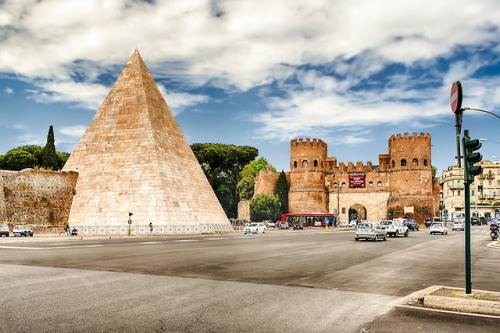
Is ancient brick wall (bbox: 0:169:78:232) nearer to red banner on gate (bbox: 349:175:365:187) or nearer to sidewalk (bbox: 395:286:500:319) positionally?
sidewalk (bbox: 395:286:500:319)

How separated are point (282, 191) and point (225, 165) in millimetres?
11123

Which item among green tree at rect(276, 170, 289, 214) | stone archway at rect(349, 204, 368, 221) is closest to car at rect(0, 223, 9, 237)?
green tree at rect(276, 170, 289, 214)

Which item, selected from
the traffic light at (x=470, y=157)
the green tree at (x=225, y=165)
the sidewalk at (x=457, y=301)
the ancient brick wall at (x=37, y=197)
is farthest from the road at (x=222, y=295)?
the green tree at (x=225, y=165)

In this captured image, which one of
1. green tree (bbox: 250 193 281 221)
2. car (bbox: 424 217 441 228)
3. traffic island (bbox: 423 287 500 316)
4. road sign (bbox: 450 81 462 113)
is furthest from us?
green tree (bbox: 250 193 281 221)

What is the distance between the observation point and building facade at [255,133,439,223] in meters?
73.6

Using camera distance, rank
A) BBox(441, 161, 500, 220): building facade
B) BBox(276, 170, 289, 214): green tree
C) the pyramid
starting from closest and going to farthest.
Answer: the pyramid, BBox(276, 170, 289, 214): green tree, BBox(441, 161, 500, 220): building facade

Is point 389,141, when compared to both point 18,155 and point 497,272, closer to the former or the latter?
point 18,155

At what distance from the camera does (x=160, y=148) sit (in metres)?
39.0

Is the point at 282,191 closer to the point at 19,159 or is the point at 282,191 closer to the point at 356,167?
the point at 356,167

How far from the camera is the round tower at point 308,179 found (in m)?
77.9

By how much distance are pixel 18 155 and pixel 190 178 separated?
44199 millimetres

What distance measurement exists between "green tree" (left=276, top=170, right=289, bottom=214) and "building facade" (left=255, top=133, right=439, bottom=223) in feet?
3.13

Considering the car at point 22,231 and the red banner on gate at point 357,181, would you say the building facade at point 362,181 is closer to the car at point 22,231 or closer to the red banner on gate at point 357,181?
the red banner on gate at point 357,181

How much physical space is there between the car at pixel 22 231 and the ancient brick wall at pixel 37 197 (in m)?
2.51
